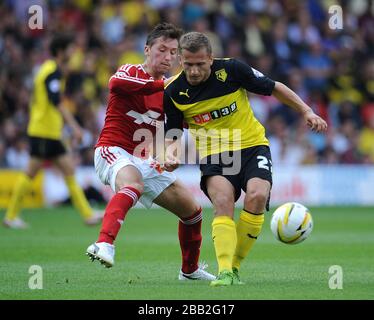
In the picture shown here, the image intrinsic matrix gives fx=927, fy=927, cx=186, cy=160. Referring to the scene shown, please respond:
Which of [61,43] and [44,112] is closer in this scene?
[61,43]

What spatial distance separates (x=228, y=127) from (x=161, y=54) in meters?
0.91

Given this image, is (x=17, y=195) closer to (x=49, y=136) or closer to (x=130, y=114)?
(x=49, y=136)

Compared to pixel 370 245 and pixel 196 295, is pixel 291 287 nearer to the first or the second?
pixel 196 295

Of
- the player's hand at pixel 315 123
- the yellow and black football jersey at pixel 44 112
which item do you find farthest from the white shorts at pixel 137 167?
the yellow and black football jersey at pixel 44 112

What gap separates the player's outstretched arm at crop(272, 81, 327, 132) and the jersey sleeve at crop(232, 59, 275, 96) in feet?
0.24

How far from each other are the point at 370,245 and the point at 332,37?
38.4 ft

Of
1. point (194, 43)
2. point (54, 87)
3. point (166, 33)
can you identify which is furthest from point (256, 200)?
point (54, 87)

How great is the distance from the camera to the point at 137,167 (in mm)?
8156

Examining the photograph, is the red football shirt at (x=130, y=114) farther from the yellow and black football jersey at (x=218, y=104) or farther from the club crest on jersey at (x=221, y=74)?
the club crest on jersey at (x=221, y=74)

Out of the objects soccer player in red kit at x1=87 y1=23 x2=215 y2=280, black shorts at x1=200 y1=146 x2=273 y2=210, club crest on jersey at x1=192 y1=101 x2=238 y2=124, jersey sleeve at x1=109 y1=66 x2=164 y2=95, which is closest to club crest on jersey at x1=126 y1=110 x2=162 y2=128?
soccer player in red kit at x1=87 y1=23 x2=215 y2=280

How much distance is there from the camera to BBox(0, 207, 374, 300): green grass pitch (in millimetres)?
7156

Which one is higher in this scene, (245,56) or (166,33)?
(245,56)
